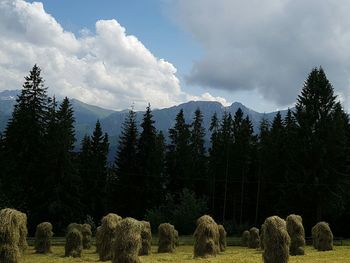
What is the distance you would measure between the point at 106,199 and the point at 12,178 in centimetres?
1799

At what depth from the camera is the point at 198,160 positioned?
261 ft

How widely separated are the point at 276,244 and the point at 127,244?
6.80 meters

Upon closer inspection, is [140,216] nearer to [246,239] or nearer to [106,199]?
[106,199]

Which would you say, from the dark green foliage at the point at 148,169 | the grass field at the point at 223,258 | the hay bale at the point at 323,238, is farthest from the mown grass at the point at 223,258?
the dark green foliage at the point at 148,169

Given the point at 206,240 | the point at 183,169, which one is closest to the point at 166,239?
the point at 206,240

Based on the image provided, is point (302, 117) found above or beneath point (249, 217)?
above

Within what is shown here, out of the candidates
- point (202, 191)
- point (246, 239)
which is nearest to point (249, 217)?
point (202, 191)

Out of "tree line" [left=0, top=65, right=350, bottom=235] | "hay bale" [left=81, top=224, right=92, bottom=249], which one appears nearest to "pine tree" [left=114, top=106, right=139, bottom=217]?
"tree line" [left=0, top=65, right=350, bottom=235]

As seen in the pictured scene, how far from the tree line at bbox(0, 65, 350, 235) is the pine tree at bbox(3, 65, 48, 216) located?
0.42ft

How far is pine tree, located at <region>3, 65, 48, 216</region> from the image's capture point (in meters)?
59.4

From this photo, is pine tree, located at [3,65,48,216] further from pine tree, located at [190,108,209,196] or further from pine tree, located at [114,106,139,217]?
pine tree, located at [190,108,209,196]

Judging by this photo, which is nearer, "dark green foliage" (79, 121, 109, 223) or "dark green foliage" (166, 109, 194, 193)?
"dark green foliage" (79, 121, 109, 223)

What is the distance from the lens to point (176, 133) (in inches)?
3164

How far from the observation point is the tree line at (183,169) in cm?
5562
